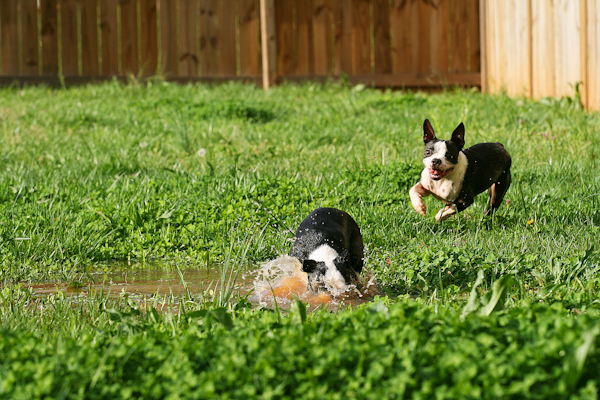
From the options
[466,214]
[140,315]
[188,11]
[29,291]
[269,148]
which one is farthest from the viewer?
[188,11]

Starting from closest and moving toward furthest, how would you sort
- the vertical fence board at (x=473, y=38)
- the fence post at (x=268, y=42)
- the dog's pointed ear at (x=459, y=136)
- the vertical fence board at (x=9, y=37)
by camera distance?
1. the dog's pointed ear at (x=459, y=136)
2. the fence post at (x=268, y=42)
3. the vertical fence board at (x=9, y=37)
4. the vertical fence board at (x=473, y=38)

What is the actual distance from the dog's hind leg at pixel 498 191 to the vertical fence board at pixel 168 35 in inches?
322

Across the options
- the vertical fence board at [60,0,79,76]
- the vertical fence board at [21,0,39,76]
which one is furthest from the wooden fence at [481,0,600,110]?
the vertical fence board at [21,0,39,76]

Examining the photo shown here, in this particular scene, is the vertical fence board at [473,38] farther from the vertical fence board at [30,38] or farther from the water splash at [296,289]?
the water splash at [296,289]

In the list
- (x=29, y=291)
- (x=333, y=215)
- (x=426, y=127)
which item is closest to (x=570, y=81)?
(x=426, y=127)

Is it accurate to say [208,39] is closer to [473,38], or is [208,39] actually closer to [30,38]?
[30,38]

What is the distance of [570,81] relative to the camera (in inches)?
334

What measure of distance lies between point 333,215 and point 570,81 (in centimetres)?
585

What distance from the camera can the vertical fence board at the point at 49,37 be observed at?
11.5 meters

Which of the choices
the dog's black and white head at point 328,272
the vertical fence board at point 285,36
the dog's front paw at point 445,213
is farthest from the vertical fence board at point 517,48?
the dog's black and white head at point 328,272

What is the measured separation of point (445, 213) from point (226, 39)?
8310 mm

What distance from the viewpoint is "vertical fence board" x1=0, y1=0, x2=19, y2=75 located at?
37.1ft

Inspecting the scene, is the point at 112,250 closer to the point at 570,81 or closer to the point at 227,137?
the point at 227,137

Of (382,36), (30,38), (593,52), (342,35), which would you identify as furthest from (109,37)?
(593,52)
